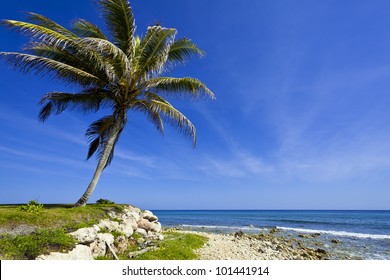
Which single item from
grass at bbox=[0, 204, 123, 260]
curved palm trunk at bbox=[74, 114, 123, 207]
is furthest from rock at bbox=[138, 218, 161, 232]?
grass at bbox=[0, 204, 123, 260]

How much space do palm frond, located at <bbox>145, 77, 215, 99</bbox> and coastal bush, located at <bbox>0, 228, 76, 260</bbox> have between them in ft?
29.2

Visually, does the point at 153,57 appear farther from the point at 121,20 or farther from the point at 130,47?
the point at 121,20

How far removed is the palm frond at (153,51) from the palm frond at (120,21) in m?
0.78

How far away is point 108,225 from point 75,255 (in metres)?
3.49

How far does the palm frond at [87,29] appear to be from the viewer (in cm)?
1390

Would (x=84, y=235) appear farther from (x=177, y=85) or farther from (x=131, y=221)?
(x=177, y=85)

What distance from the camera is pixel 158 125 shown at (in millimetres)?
16469

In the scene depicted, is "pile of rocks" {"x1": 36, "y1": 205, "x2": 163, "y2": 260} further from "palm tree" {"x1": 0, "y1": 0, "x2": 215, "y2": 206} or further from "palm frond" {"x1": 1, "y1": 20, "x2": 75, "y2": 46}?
"palm frond" {"x1": 1, "y1": 20, "x2": 75, "y2": 46}

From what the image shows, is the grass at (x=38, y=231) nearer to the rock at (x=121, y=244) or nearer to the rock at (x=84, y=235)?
the rock at (x=84, y=235)

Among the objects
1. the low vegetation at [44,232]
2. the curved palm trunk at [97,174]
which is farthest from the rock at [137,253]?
the curved palm trunk at [97,174]

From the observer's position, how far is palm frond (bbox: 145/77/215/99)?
568 inches
